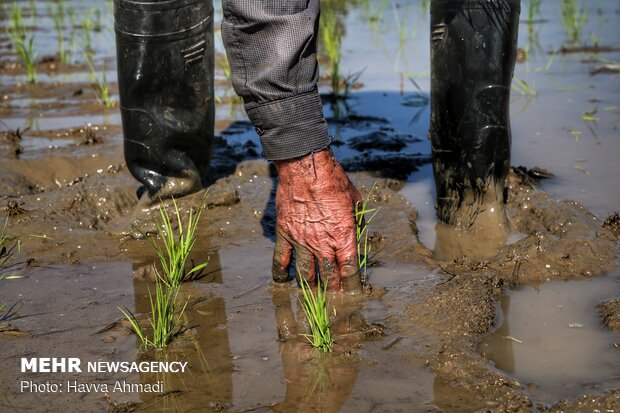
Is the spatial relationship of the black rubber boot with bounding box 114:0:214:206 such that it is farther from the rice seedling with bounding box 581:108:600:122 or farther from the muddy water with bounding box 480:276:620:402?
the rice seedling with bounding box 581:108:600:122

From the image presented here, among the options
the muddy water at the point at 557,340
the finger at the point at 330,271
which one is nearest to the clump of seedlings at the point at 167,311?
the finger at the point at 330,271

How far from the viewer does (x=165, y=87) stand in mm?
3121

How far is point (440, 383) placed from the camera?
1985mm

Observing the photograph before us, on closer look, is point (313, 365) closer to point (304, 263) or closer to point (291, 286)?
point (304, 263)

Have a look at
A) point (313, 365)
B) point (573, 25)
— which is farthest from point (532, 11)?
point (313, 365)

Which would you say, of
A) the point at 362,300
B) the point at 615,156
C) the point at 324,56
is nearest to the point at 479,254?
the point at 362,300

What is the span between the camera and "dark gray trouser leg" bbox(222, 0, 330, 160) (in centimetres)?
220

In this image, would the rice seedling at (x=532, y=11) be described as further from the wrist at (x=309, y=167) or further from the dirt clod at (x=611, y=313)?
the wrist at (x=309, y=167)

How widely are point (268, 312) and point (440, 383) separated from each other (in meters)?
0.61

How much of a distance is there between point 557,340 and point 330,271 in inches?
24.4

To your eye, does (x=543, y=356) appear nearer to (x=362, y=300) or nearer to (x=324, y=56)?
(x=362, y=300)

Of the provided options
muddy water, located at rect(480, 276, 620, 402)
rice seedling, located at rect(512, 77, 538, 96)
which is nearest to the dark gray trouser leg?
muddy water, located at rect(480, 276, 620, 402)

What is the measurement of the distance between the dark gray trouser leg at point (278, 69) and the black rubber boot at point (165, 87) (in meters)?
0.83

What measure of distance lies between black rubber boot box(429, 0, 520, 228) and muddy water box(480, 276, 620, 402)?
499mm
